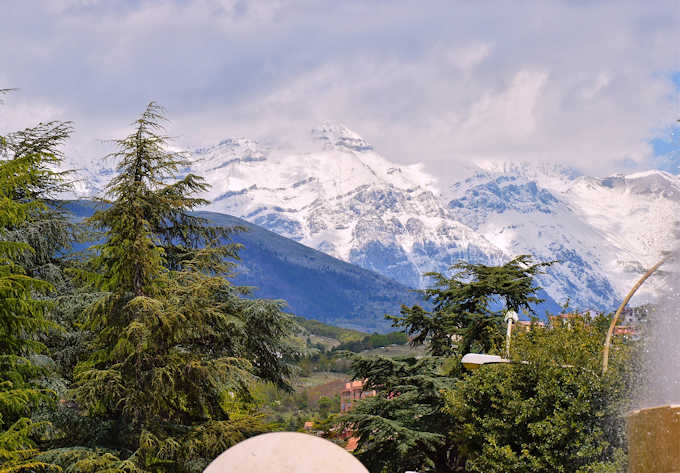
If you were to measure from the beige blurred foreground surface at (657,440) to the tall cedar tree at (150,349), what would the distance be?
28.7 ft

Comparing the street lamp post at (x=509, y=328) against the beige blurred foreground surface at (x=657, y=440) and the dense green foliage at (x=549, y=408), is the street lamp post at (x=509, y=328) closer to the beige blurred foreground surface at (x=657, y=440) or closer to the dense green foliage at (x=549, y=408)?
the dense green foliage at (x=549, y=408)

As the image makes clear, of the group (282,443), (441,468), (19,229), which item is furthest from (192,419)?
(282,443)

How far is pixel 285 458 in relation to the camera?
5.24m

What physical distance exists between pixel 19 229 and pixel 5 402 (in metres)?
7.35

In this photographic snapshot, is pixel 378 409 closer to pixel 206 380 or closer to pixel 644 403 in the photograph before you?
pixel 206 380

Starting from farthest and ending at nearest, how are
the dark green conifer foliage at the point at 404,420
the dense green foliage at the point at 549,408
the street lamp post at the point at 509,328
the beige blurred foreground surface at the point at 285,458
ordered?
the street lamp post at the point at 509,328, the dark green conifer foliage at the point at 404,420, the dense green foliage at the point at 549,408, the beige blurred foreground surface at the point at 285,458

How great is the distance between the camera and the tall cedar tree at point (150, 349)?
1248cm

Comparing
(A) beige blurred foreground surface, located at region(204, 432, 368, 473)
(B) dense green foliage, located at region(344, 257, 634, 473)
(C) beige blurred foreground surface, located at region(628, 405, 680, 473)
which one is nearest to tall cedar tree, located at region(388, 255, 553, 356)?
(B) dense green foliage, located at region(344, 257, 634, 473)

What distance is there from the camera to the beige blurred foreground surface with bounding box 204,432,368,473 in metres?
5.20

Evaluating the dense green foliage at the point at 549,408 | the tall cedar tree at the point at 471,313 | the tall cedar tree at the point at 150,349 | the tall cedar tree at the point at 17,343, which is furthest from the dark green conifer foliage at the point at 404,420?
the tall cedar tree at the point at 17,343

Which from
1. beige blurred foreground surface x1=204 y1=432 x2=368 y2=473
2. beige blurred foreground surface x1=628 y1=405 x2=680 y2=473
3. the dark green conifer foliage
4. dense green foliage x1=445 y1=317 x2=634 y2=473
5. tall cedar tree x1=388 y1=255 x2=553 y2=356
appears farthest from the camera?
tall cedar tree x1=388 y1=255 x2=553 y2=356

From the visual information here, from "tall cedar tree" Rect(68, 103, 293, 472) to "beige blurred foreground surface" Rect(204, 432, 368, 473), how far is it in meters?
6.99

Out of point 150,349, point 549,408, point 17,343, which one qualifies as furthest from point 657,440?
point 17,343

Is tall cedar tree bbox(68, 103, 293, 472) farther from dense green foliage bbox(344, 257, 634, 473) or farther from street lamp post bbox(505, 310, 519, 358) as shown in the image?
street lamp post bbox(505, 310, 519, 358)
